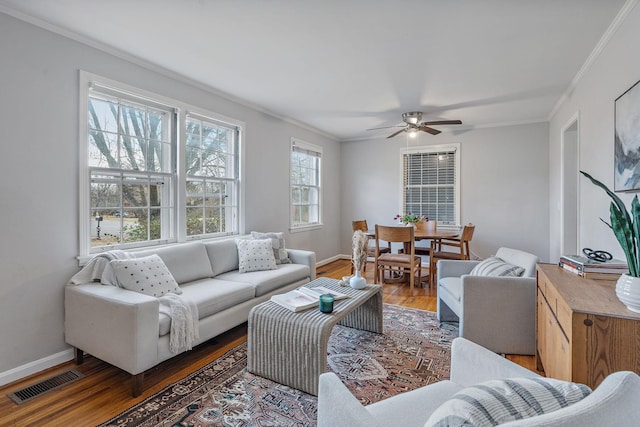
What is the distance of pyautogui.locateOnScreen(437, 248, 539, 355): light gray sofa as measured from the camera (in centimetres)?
238

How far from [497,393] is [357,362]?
1746mm

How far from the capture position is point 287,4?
2059 mm

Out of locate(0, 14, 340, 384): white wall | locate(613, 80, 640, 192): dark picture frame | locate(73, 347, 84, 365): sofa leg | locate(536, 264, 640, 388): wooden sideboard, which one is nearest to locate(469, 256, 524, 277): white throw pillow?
locate(613, 80, 640, 192): dark picture frame

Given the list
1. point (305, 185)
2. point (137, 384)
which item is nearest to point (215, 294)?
point (137, 384)

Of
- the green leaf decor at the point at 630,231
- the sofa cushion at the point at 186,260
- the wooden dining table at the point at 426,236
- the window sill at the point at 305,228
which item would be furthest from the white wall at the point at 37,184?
the wooden dining table at the point at 426,236

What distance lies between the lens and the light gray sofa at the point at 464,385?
1.98 ft

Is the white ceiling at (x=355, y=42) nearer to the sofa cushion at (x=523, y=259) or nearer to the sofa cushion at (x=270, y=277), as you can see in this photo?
the sofa cushion at (x=523, y=259)

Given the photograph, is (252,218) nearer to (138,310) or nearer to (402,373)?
(138,310)

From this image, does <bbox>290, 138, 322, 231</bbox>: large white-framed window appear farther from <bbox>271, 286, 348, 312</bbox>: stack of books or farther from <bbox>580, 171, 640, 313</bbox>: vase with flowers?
<bbox>580, 171, 640, 313</bbox>: vase with flowers

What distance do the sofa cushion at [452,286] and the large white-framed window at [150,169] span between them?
2.56 meters

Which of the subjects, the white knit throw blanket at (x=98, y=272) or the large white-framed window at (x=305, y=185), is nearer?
the white knit throw blanket at (x=98, y=272)

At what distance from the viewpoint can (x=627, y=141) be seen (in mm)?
2047

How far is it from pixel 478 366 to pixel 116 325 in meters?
2.07

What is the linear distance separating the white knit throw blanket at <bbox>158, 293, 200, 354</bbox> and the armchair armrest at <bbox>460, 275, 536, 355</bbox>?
209cm
